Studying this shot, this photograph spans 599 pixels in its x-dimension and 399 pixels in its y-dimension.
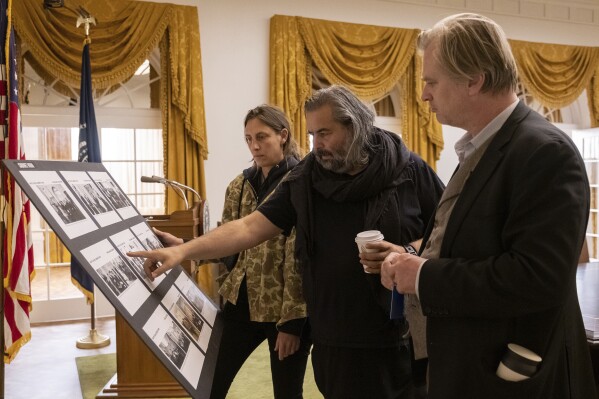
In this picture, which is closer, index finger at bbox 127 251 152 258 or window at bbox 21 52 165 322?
index finger at bbox 127 251 152 258

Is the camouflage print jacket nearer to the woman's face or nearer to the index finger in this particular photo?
the woman's face

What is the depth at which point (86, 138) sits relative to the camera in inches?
166

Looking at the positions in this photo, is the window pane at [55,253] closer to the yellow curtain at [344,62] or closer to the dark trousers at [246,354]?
the yellow curtain at [344,62]

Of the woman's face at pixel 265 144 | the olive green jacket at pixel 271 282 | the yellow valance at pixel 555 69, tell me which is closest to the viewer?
the olive green jacket at pixel 271 282

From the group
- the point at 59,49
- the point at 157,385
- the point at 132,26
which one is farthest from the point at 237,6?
the point at 157,385

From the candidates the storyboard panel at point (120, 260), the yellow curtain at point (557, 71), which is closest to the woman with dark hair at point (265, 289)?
the storyboard panel at point (120, 260)

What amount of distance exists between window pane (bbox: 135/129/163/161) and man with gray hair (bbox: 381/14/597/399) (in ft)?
15.0

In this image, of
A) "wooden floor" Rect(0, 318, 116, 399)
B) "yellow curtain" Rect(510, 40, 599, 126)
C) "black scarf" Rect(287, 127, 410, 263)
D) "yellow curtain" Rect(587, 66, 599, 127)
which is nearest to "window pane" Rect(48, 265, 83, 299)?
"wooden floor" Rect(0, 318, 116, 399)

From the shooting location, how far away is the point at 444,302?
39.9 inches

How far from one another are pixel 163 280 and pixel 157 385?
6.17ft

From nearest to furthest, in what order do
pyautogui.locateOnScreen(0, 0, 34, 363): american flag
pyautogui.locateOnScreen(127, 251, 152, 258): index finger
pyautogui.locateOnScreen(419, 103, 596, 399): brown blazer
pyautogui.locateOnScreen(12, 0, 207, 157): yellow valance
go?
1. pyautogui.locateOnScreen(419, 103, 596, 399): brown blazer
2. pyautogui.locateOnScreen(127, 251, 152, 258): index finger
3. pyautogui.locateOnScreen(0, 0, 34, 363): american flag
4. pyautogui.locateOnScreen(12, 0, 207, 157): yellow valance

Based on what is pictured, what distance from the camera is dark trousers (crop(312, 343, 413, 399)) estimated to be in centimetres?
148

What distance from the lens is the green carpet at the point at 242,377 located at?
319cm

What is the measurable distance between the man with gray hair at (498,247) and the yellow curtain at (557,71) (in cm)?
584
